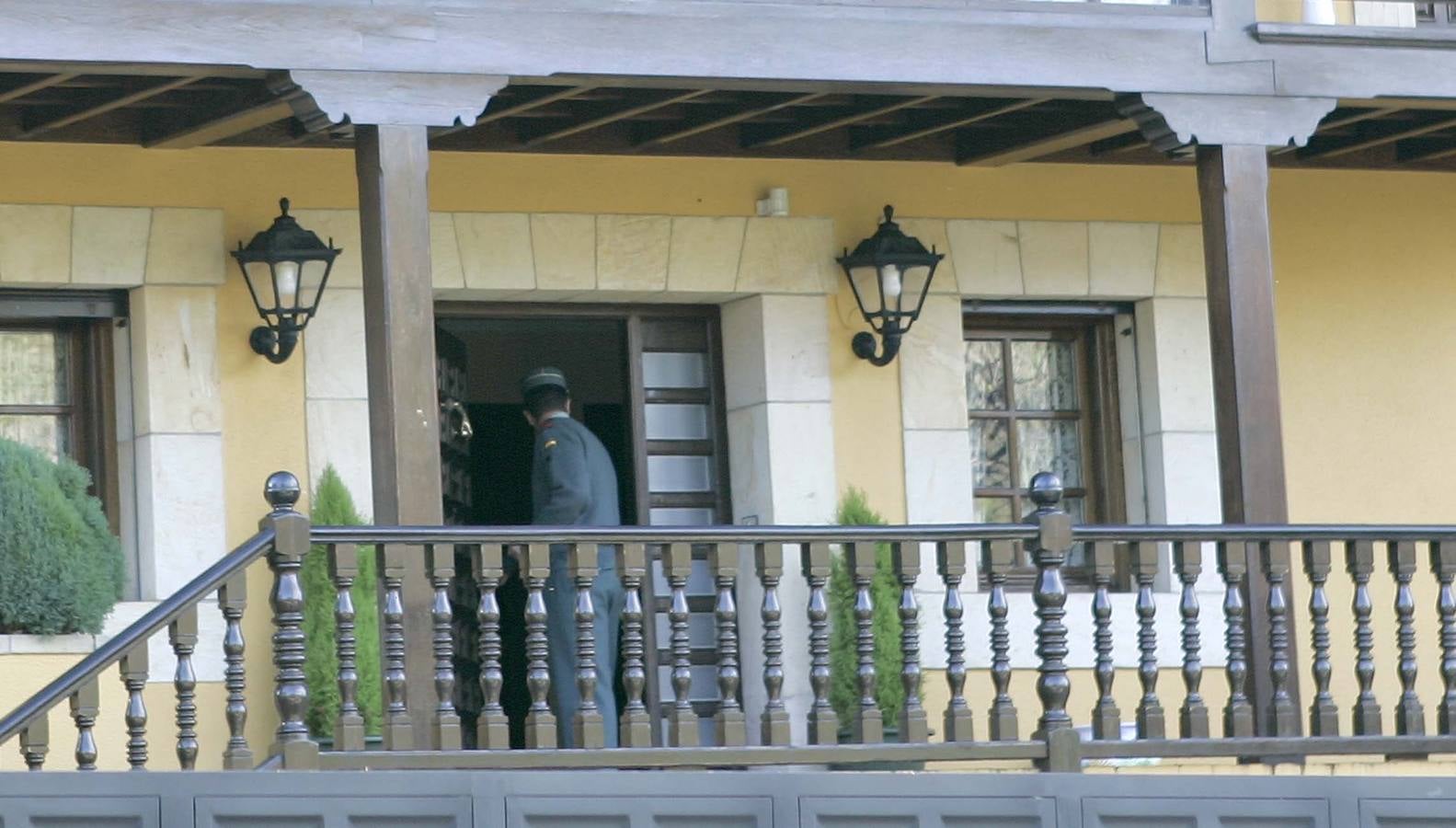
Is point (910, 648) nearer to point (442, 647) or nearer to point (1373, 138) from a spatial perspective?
point (442, 647)

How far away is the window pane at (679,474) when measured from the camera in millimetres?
11258

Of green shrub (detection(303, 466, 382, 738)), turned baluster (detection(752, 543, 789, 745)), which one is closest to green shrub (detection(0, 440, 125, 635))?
green shrub (detection(303, 466, 382, 738))

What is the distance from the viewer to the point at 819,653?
841cm

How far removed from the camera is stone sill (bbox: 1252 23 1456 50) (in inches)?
393

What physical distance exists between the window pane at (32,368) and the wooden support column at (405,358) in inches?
78.2

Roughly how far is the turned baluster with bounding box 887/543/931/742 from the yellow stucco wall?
2.59m

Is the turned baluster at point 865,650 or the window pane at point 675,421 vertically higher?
the window pane at point 675,421

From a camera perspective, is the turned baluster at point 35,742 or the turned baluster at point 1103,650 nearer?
the turned baluster at point 35,742

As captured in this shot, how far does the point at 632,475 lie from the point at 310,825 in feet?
13.6

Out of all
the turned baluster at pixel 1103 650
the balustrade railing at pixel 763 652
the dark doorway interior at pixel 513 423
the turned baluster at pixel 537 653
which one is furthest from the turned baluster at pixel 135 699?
the dark doorway interior at pixel 513 423

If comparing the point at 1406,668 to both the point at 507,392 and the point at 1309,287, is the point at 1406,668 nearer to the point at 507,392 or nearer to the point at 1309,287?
the point at 1309,287

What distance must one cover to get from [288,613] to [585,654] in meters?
0.94

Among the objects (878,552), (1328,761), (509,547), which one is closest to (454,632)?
(878,552)

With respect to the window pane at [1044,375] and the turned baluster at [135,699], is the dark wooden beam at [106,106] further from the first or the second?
the window pane at [1044,375]
